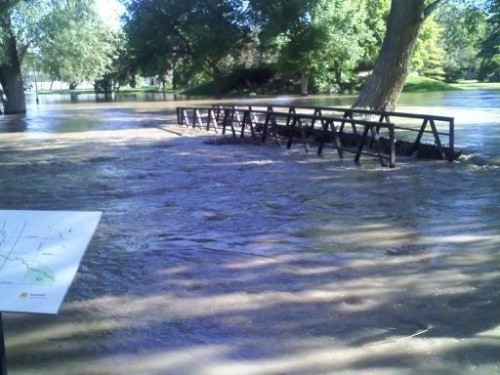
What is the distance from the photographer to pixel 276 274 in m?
5.76

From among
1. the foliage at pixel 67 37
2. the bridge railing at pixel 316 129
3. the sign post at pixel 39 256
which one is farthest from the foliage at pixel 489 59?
the sign post at pixel 39 256

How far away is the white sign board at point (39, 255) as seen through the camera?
2.85m

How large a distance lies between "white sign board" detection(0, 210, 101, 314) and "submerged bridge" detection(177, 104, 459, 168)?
30.9ft

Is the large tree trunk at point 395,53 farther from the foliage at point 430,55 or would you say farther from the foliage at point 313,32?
the foliage at point 430,55

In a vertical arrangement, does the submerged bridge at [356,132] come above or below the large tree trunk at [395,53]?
below

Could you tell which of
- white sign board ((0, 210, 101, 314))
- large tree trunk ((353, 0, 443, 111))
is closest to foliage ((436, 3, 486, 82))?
large tree trunk ((353, 0, 443, 111))

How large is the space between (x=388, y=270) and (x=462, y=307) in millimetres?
1037

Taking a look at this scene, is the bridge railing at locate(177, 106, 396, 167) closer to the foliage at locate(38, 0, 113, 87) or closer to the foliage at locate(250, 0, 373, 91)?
the foliage at locate(38, 0, 113, 87)

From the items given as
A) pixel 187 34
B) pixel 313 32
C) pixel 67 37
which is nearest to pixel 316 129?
pixel 67 37

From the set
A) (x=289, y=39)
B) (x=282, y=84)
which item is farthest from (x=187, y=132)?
(x=282, y=84)

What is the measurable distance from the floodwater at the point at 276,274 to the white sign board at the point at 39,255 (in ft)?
3.95

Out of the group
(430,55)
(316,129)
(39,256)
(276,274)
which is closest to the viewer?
(39,256)

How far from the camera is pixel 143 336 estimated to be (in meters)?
4.47

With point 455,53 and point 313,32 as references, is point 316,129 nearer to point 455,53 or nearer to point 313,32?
point 313,32
